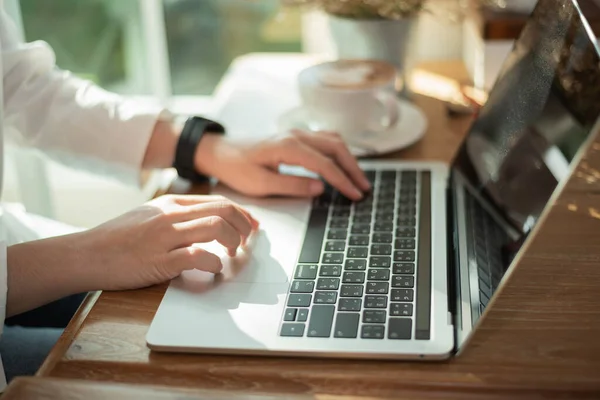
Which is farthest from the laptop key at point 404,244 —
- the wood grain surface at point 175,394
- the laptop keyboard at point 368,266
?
the wood grain surface at point 175,394

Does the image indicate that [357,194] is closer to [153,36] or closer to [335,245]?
[335,245]

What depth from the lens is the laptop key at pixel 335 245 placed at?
771 mm

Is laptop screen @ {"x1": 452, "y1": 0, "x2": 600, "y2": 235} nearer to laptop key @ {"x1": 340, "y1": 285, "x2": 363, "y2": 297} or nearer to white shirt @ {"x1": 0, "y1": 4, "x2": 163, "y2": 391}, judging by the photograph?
laptop key @ {"x1": 340, "y1": 285, "x2": 363, "y2": 297}

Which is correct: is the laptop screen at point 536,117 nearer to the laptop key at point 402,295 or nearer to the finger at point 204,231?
the laptop key at point 402,295

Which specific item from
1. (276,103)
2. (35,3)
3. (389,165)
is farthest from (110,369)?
(35,3)

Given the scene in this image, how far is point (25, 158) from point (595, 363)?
127 centimetres

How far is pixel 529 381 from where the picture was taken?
1.88 ft

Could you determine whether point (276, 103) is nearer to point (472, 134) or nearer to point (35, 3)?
point (472, 134)

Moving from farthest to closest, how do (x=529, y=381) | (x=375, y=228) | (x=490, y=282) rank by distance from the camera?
(x=375, y=228)
(x=490, y=282)
(x=529, y=381)

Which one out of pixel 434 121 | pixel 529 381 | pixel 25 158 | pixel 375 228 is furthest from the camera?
pixel 25 158

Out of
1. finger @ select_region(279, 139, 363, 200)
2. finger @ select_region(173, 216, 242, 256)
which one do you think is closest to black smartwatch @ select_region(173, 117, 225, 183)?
finger @ select_region(279, 139, 363, 200)

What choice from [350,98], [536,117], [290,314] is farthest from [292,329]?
[350,98]

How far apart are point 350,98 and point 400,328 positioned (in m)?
0.48

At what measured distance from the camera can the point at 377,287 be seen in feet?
2.25
